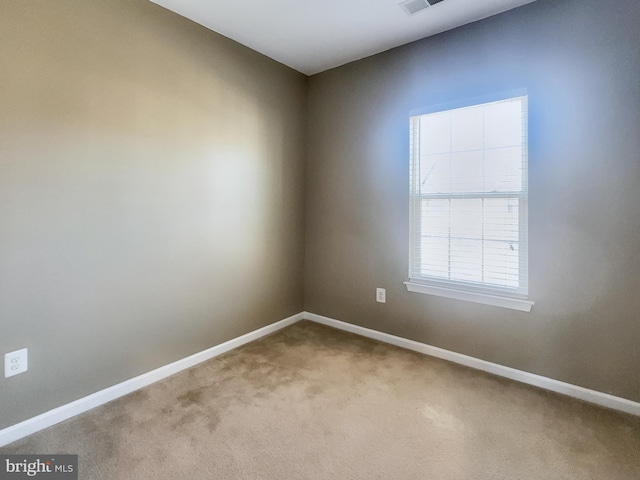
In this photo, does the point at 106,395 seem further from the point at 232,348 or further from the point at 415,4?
the point at 415,4

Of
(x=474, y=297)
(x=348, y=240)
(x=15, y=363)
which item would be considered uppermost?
(x=348, y=240)

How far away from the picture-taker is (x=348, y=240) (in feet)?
10.2

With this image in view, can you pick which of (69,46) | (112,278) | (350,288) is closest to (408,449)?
(350,288)

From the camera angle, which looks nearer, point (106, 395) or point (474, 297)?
point (106, 395)

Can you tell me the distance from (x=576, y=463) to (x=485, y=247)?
1.30 metres

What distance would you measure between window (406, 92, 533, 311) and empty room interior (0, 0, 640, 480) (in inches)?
0.6

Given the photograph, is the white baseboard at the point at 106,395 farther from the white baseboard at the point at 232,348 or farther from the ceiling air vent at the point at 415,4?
the ceiling air vent at the point at 415,4

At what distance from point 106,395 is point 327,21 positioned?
282cm

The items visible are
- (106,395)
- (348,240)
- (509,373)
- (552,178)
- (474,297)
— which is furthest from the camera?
(348,240)

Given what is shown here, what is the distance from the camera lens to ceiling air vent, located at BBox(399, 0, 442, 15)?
210 centimetres

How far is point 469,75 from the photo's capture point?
238 centimetres

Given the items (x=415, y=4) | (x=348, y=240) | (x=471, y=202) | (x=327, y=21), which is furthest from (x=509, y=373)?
(x=327, y=21)

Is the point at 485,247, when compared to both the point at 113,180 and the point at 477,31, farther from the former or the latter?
the point at 113,180

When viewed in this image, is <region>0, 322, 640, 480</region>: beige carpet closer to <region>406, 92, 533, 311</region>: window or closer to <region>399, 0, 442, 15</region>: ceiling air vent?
<region>406, 92, 533, 311</region>: window
